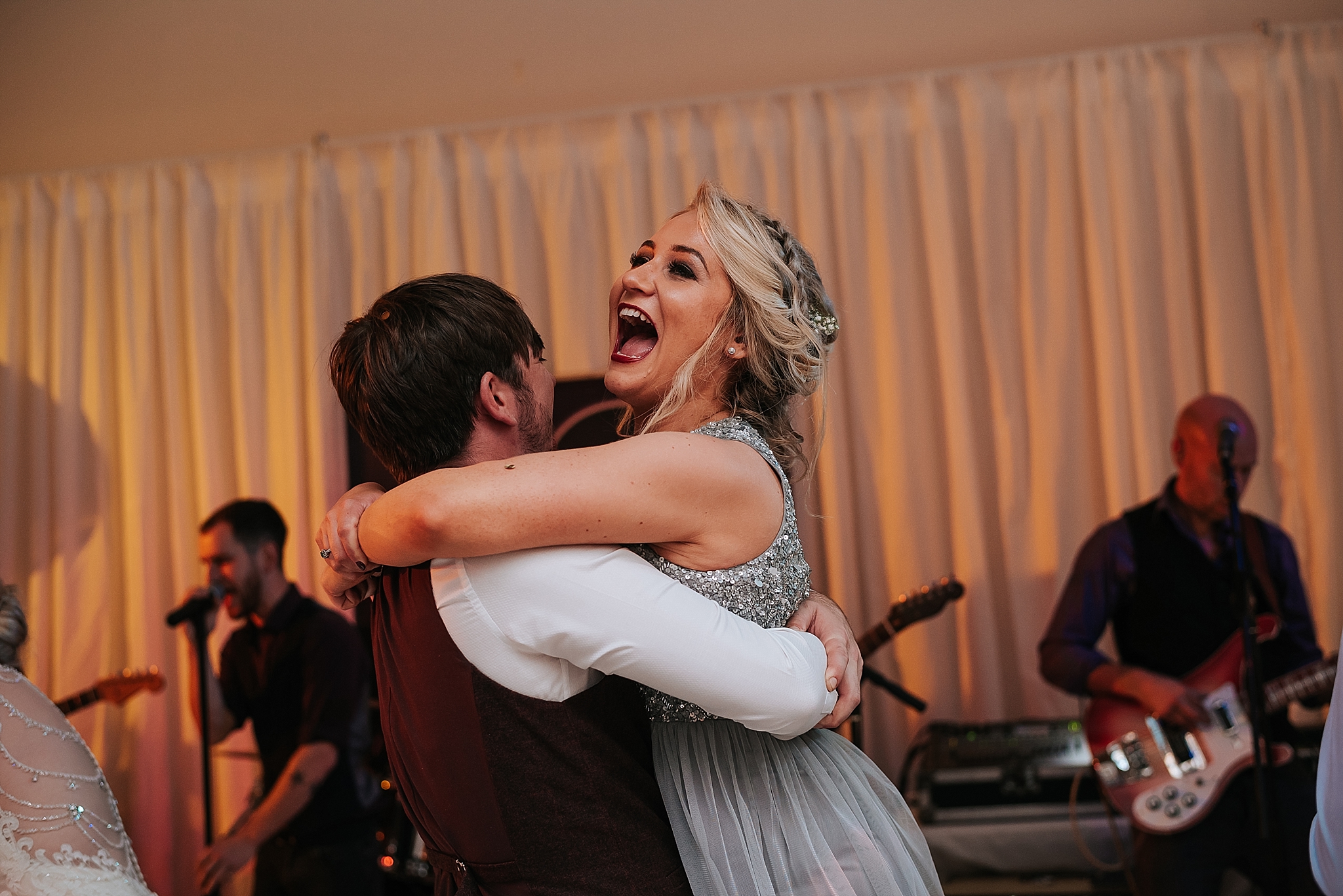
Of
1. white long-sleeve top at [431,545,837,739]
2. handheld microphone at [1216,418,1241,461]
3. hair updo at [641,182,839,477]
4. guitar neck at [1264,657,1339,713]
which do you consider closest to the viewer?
white long-sleeve top at [431,545,837,739]

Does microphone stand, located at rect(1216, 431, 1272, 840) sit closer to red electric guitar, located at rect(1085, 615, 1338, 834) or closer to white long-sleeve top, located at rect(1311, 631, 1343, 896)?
red electric guitar, located at rect(1085, 615, 1338, 834)

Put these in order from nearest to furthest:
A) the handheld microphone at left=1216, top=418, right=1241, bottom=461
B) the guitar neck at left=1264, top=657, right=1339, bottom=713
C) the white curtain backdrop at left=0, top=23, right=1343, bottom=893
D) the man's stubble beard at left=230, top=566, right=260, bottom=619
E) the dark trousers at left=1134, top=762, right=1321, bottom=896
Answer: the handheld microphone at left=1216, top=418, right=1241, bottom=461 < the dark trousers at left=1134, top=762, right=1321, bottom=896 < the guitar neck at left=1264, top=657, right=1339, bottom=713 < the man's stubble beard at left=230, top=566, right=260, bottom=619 < the white curtain backdrop at left=0, top=23, right=1343, bottom=893

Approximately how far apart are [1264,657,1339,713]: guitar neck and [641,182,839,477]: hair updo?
239cm

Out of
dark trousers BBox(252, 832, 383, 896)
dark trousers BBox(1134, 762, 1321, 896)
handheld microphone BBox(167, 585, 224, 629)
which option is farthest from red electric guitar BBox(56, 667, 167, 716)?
dark trousers BBox(1134, 762, 1321, 896)

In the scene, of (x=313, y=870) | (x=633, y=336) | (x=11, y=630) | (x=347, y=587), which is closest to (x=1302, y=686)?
A: (x=633, y=336)

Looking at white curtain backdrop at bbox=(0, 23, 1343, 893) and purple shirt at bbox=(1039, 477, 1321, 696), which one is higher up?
white curtain backdrop at bbox=(0, 23, 1343, 893)

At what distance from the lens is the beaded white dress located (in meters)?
1.87

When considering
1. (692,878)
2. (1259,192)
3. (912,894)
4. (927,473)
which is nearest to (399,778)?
(692,878)

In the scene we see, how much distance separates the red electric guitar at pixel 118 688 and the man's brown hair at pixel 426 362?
315 centimetres

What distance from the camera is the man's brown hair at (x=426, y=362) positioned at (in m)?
1.42

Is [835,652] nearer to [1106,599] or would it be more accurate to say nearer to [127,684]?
[1106,599]

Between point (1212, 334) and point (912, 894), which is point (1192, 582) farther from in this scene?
point (912, 894)

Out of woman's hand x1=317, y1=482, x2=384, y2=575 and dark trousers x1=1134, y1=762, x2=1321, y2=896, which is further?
dark trousers x1=1134, y1=762, x2=1321, y2=896

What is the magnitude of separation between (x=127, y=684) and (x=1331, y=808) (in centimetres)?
403
